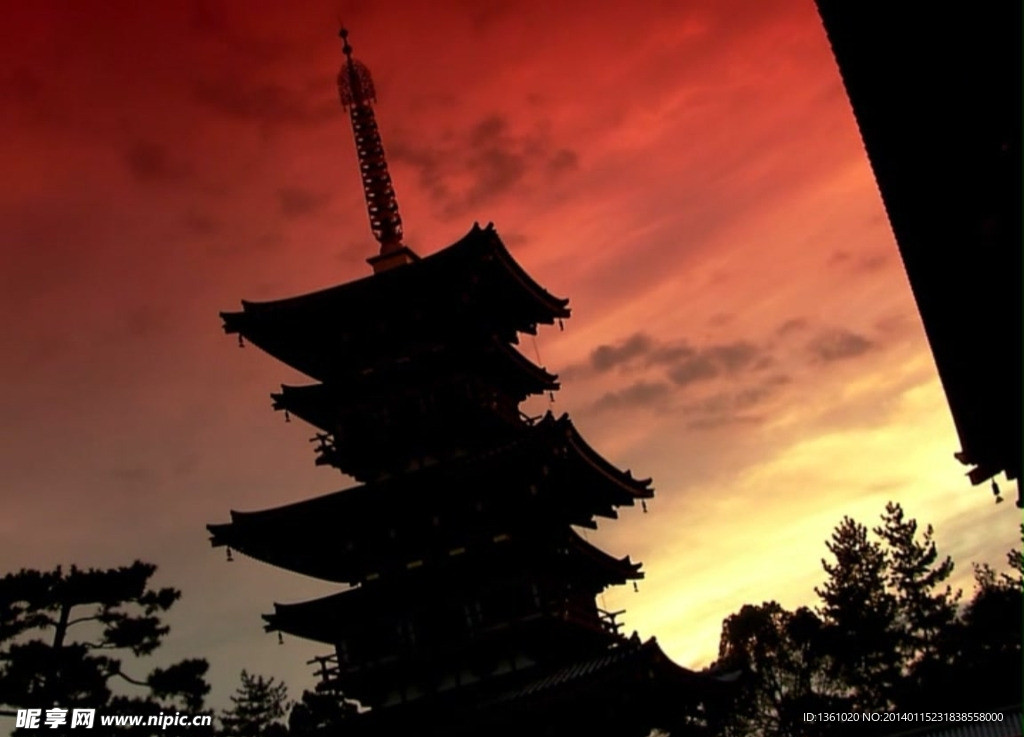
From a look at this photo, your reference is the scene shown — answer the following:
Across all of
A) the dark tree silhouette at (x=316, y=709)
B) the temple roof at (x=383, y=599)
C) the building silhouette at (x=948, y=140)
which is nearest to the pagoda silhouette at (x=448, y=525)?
the temple roof at (x=383, y=599)

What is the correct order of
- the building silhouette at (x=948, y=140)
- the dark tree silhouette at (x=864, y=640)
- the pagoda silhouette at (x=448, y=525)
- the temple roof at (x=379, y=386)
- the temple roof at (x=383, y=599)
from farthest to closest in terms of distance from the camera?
1. the dark tree silhouette at (x=864, y=640)
2. the temple roof at (x=379, y=386)
3. the temple roof at (x=383, y=599)
4. the pagoda silhouette at (x=448, y=525)
5. the building silhouette at (x=948, y=140)

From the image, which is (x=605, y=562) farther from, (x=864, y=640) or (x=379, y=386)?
(x=864, y=640)

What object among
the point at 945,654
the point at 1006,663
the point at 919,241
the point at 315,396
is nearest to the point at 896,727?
the point at 1006,663

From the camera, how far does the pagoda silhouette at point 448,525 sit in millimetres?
25094

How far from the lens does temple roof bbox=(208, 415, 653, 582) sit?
26.7m

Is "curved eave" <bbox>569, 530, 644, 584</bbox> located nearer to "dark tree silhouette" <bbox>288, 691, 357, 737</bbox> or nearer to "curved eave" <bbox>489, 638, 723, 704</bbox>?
"curved eave" <bbox>489, 638, 723, 704</bbox>

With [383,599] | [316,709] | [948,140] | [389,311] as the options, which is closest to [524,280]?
[389,311]

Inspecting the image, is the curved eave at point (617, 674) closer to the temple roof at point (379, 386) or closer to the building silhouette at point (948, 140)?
the temple roof at point (379, 386)

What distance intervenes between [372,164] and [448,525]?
1444 centimetres

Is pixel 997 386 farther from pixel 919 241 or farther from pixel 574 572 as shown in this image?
pixel 574 572

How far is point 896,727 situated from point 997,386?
45.1 metres

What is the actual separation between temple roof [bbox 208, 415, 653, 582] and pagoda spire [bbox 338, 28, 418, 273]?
25.3 ft

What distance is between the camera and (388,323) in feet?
99.6

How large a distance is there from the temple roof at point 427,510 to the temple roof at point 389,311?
4477 mm
